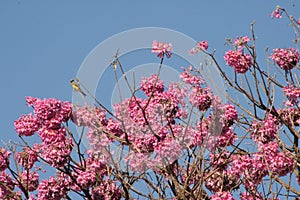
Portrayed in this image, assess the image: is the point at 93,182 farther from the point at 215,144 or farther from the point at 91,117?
the point at 215,144

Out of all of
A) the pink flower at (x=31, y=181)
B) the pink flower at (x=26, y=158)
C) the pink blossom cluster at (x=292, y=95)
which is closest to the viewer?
the pink flower at (x=26, y=158)

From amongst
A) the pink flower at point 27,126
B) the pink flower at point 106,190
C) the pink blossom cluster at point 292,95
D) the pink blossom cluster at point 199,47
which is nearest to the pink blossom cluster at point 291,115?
the pink blossom cluster at point 292,95

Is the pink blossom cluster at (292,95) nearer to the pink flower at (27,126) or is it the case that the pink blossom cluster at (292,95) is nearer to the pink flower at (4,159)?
the pink flower at (27,126)

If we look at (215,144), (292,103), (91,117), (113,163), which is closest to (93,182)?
(113,163)

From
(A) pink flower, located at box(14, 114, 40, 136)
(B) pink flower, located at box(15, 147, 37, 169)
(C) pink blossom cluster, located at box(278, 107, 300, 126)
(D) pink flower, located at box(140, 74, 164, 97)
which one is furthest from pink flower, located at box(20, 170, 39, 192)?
(C) pink blossom cluster, located at box(278, 107, 300, 126)

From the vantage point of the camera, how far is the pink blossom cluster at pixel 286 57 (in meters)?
7.61

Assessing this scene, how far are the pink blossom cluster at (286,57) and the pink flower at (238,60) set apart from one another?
428 mm

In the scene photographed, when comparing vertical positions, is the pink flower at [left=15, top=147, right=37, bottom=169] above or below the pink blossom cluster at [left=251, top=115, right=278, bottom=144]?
above

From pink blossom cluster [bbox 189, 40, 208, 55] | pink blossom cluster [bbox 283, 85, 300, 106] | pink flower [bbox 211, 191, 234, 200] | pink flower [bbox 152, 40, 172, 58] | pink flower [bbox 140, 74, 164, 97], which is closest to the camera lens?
pink flower [bbox 211, 191, 234, 200]

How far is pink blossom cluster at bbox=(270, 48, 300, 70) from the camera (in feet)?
25.0

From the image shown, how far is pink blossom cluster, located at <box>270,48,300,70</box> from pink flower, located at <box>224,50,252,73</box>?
1.41 ft

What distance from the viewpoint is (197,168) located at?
20.5 feet

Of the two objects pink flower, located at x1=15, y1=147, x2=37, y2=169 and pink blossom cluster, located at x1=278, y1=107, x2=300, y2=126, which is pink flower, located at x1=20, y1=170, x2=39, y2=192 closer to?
pink flower, located at x1=15, y1=147, x2=37, y2=169

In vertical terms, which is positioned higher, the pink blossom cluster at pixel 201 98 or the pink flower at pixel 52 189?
the pink blossom cluster at pixel 201 98
